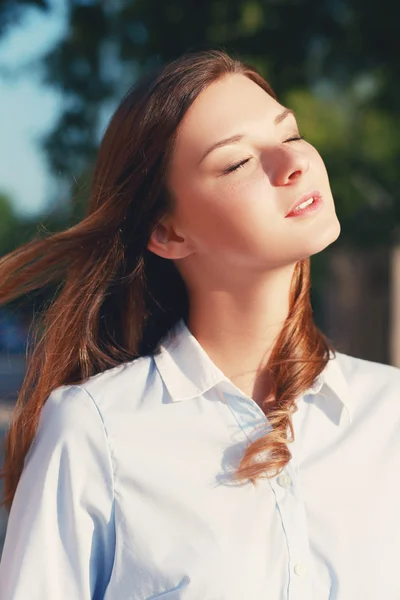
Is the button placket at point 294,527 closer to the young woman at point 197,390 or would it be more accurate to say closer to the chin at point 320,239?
the young woman at point 197,390

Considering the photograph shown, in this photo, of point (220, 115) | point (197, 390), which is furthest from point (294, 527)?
point (220, 115)

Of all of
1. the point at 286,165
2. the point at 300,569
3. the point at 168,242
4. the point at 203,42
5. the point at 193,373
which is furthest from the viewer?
the point at 203,42

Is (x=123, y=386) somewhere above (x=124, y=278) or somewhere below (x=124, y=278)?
below

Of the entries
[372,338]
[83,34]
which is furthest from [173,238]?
[372,338]

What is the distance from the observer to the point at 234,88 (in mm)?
2020

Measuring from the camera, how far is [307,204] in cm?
190

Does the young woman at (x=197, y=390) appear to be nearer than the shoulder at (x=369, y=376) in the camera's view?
Yes

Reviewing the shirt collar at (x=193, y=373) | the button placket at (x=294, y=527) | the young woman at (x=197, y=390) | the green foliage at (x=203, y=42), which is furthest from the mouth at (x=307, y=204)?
the green foliage at (x=203, y=42)

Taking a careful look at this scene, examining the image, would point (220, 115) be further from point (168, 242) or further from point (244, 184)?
point (168, 242)

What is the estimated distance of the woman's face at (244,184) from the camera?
6.13 feet

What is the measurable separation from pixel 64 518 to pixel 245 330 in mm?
594

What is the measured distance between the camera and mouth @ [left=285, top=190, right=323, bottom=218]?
188cm

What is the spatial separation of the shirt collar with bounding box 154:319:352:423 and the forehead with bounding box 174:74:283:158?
1.44 feet

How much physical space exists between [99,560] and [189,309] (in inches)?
26.0
